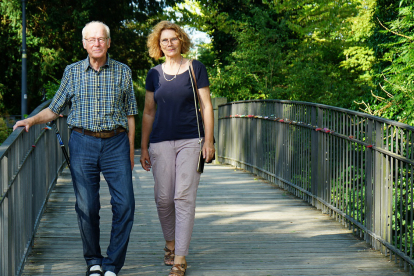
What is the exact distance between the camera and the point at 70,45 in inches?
951

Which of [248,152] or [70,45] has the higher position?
[70,45]

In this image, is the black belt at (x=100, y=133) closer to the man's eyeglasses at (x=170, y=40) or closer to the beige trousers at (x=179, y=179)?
the beige trousers at (x=179, y=179)

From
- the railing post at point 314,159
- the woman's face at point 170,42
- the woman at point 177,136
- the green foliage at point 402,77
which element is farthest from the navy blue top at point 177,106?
the green foliage at point 402,77

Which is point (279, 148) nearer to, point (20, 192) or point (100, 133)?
point (100, 133)

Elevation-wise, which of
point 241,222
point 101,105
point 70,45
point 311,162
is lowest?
point 241,222

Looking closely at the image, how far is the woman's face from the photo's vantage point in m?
4.36

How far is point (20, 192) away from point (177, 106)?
4.20ft

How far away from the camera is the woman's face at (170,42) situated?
436 cm

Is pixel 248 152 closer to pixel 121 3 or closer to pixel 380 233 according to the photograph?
pixel 380 233

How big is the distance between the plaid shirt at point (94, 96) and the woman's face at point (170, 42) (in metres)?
0.37

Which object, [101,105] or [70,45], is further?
[70,45]

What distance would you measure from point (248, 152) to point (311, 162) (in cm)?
350

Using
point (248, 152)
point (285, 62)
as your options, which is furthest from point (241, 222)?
point (285, 62)

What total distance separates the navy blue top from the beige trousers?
0.07 meters
